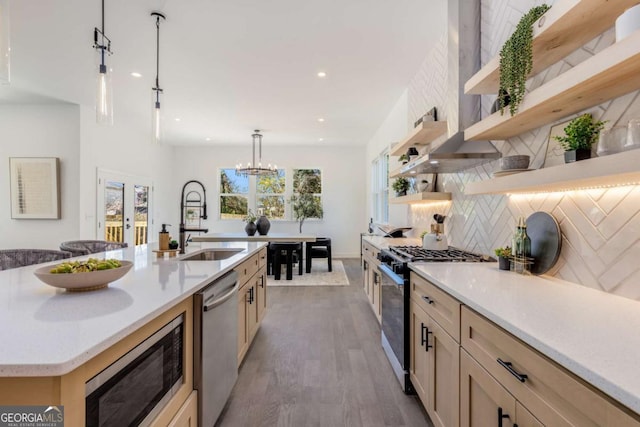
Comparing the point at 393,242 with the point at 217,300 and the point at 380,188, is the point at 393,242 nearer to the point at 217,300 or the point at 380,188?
the point at 217,300

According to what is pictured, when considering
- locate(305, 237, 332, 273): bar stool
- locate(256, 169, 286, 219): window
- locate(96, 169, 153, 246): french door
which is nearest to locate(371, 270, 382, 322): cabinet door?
locate(305, 237, 332, 273): bar stool

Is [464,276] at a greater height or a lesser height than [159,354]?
greater

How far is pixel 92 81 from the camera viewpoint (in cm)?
423

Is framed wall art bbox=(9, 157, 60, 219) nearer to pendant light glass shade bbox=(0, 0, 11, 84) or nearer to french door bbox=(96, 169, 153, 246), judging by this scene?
french door bbox=(96, 169, 153, 246)

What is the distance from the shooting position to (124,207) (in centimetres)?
640

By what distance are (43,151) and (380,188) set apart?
5.98 metres

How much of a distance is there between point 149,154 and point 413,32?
651 cm

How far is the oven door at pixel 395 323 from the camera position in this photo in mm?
2121

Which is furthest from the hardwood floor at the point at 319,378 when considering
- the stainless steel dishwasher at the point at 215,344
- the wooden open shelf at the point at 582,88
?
the wooden open shelf at the point at 582,88

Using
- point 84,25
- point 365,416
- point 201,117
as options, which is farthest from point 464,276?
point 201,117

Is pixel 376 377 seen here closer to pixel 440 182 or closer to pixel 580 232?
pixel 580 232

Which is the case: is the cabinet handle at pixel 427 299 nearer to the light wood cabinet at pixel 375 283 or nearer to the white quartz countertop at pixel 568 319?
the white quartz countertop at pixel 568 319

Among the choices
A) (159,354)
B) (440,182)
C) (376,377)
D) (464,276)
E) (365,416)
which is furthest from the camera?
(440,182)

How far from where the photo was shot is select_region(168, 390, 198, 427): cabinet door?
127 centimetres
